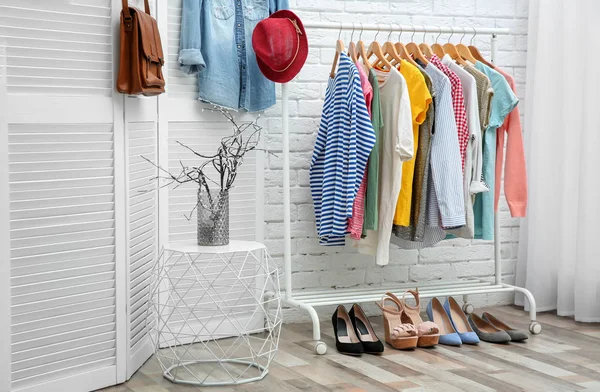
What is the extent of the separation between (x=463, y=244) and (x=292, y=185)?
984mm

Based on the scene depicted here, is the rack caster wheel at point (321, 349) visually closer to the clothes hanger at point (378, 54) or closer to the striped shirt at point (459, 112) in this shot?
the striped shirt at point (459, 112)

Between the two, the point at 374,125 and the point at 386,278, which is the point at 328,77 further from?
the point at 386,278

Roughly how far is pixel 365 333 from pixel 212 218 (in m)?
0.88

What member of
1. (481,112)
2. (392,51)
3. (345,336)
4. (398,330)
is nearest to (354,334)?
(345,336)

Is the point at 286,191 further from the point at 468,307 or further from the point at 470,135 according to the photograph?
the point at 468,307

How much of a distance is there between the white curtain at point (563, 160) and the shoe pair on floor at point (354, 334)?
1.07 m

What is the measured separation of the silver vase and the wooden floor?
51 cm

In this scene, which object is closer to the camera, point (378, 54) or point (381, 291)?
point (378, 54)

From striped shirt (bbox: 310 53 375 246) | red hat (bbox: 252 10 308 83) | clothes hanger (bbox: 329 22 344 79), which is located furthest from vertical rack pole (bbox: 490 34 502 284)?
red hat (bbox: 252 10 308 83)

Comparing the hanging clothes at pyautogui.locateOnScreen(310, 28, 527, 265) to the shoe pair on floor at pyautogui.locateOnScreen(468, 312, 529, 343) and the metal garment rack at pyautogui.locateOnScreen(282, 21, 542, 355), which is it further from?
the shoe pair on floor at pyautogui.locateOnScreen(468, 312, 529, 343)

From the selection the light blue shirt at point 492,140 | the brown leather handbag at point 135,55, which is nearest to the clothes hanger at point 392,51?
the light blue shirt at point 492,140

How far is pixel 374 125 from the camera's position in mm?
3314

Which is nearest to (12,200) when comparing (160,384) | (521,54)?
(160,384)

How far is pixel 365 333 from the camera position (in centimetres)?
332
